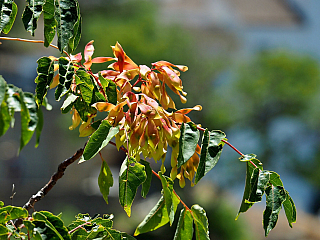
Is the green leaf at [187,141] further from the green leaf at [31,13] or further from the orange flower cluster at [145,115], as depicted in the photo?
the green leaf at [31,13]

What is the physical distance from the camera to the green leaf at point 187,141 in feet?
0.87

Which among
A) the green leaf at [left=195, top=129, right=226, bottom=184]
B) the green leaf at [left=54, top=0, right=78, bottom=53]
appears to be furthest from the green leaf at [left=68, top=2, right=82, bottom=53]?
the green leaf at [left=195, top=129, right=226, bottom=184]

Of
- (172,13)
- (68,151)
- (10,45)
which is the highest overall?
(172,13)

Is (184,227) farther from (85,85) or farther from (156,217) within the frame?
(85,85)

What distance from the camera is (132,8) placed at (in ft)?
13.3

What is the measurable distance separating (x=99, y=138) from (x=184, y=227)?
0.35ft

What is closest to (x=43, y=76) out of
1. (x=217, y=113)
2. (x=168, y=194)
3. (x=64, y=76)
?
(x=64, y=76)

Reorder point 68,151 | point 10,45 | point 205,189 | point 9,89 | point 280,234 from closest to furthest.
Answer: point 9,89
point 280,234
point 205,189
point 10,45
point 68,151

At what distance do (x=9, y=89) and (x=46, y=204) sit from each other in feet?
12.9

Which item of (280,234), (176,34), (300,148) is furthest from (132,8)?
(280,234)

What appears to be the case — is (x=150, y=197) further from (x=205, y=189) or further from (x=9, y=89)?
(x=9, y=89)

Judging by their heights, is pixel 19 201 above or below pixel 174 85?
below

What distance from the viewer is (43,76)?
0.27m

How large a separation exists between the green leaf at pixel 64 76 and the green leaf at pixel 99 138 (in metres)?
0.04
